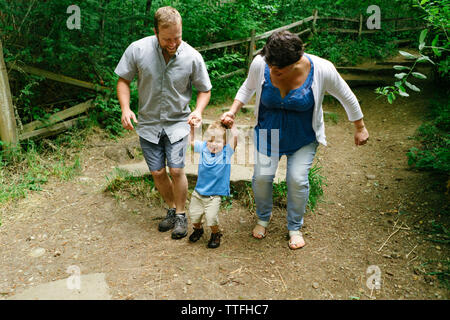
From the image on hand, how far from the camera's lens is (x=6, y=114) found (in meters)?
4.09

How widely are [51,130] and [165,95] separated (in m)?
2.69

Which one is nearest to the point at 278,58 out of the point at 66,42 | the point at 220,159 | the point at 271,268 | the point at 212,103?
the point at 220,159

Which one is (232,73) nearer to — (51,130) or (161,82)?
(51,130)

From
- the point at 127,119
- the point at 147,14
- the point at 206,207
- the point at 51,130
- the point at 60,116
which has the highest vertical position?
the point at 147,14

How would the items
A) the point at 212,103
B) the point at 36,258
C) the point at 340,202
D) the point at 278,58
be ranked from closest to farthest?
1. the point at 278,58
2. the point at 36,258
3. the point at 340,202
4. the point at 212,103

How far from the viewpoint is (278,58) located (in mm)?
2229

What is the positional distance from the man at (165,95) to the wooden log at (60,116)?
236 cm

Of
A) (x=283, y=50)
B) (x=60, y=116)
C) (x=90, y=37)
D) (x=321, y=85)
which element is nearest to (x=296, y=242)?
(x=321, y=85)

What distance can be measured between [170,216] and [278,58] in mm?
1828

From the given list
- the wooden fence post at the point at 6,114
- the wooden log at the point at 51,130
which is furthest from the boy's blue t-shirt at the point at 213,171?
the wooden log at the point at 51,130

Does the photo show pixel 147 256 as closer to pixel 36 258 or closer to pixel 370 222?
pixel 36 258

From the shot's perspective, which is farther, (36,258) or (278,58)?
(36,258)

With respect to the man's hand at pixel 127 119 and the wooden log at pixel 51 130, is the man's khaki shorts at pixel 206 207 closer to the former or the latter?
the man's hand at pixel 127 119

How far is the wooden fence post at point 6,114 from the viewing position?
3.97m
